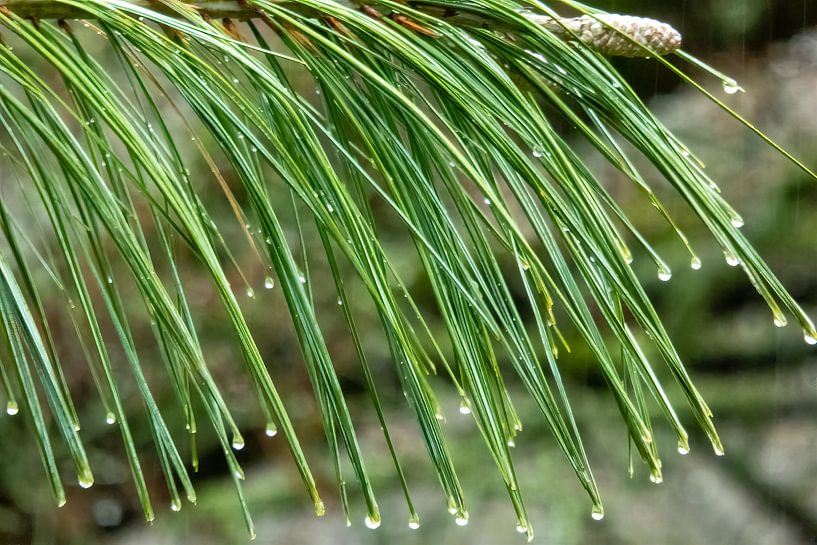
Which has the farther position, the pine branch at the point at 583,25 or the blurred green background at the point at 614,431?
the blurred green background at the point at 614,431

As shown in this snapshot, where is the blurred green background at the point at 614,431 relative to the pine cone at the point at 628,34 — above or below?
below

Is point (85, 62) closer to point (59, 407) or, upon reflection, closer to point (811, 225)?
point (59, 407)

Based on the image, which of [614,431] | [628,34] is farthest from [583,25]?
[614,431]

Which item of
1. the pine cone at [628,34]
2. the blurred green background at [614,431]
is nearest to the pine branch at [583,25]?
the pine cone at [628,34]

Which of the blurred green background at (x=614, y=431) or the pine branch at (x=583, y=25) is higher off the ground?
the pine branch at (x=583, y=25)

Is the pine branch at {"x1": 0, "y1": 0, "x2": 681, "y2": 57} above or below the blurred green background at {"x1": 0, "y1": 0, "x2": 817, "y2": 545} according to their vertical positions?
above

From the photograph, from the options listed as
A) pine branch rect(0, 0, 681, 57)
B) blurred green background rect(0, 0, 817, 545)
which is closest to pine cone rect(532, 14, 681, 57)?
pine branch rect(0, 0, 681, 57)

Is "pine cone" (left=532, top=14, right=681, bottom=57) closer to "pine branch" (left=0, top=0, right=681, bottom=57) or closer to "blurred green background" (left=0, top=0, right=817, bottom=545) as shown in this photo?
"pine branch" (left=0, top=0, right=681, bottom=57)

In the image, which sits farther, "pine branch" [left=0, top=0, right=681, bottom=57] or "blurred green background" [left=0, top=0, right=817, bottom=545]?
"blurred green background" [left=0, top=0, right=817, bottom=545]

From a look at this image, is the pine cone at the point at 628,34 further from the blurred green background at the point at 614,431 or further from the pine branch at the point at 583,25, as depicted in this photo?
the blurred green background at the point at 614,431
